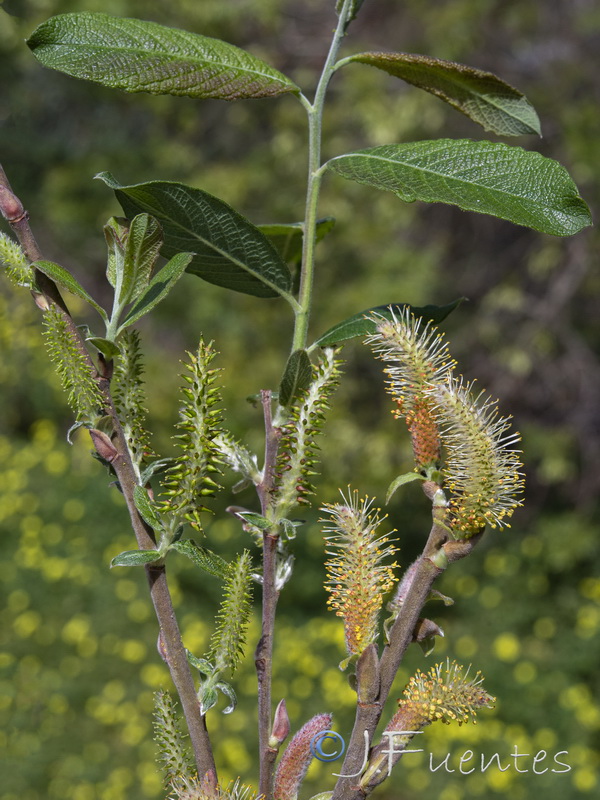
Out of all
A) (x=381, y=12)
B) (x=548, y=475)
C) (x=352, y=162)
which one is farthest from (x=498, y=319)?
(x=352, y=162)

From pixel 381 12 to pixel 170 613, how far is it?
4572 millimetres

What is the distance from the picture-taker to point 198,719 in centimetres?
51

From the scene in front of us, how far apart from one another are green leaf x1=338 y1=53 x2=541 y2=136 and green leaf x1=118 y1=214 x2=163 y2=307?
0.20 metres

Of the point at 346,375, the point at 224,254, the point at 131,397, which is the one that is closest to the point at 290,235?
the point at 224,254

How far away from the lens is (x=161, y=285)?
55cm

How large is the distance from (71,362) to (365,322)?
21cm

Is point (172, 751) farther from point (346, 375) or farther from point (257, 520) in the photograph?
point (346, 375)

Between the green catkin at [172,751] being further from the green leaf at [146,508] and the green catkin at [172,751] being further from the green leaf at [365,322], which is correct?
the green leaf at [365,322]

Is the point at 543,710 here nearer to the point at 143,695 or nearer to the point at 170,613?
the point at 143,695

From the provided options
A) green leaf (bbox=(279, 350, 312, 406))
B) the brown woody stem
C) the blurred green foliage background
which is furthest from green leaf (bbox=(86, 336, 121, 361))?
the blurred green foliage background

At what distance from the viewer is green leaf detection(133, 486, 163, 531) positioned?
497mm

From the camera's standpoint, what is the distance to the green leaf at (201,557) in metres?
0.52

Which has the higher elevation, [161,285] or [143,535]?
[161,285]

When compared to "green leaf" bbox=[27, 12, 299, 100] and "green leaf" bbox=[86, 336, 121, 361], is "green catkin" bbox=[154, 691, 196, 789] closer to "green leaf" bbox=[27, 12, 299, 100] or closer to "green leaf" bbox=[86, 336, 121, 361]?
"green leaf" bbox=[86, 336, 121, 361]
